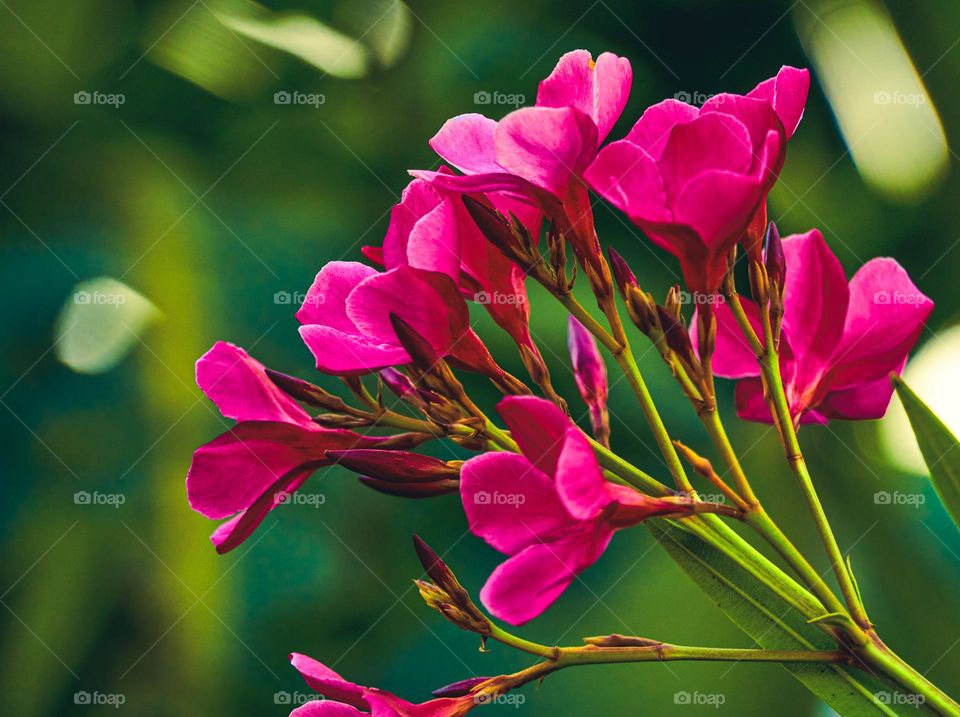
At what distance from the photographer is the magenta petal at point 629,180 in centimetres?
36

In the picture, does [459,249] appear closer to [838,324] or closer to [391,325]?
[391,325]

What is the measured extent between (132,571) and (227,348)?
683 mm

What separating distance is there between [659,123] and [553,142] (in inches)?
1.9

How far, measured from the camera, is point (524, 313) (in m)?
0.46

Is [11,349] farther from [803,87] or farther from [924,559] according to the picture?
[924,559]

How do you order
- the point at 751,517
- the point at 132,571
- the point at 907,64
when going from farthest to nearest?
the point at 907,64, the point at 132,571, the point at 751,517

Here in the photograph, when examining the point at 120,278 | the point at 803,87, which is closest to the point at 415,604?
the point at 120,278
